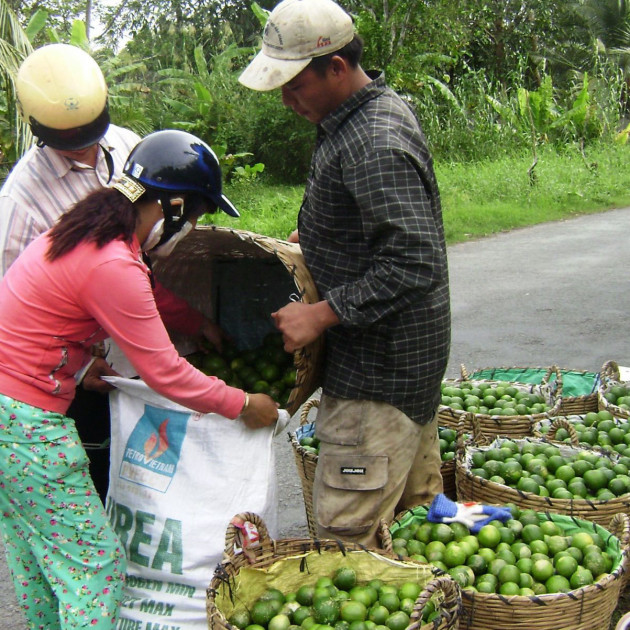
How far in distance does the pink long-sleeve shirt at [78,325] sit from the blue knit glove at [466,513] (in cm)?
85

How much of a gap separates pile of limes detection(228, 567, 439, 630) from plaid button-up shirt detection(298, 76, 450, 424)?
1.92ft

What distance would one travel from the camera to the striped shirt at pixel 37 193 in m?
2.93

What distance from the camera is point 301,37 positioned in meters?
2.57

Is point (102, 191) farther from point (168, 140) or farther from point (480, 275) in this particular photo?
point (480, 275)

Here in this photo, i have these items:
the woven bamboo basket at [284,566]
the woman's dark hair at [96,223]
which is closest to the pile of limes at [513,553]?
the woven bamboo basket at [284,566]

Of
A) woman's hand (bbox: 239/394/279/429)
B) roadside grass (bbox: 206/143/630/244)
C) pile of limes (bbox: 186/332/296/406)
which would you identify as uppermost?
woman's hand (bbox: 239/394/279/429)

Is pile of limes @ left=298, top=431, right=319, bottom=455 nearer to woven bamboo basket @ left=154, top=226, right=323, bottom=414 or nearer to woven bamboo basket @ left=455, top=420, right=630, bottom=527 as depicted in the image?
woven bamboo basket @ left=154, top=226, right=323, bottom=414

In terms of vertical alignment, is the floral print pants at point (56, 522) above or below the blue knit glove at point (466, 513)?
above

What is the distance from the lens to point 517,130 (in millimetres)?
17203

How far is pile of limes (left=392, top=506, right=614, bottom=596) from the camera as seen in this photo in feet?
9.13

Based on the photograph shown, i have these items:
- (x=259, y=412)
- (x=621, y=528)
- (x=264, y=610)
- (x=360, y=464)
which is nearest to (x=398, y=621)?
(x=264, y=610)

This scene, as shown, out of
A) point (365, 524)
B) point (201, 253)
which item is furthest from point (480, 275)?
point (365, 524)

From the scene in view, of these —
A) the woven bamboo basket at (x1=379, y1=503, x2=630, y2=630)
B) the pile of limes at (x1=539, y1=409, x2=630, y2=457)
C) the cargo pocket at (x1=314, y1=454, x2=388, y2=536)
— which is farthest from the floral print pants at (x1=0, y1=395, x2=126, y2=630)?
the pile of limes at (x1=539, y1=409, x2=630, y2=457)

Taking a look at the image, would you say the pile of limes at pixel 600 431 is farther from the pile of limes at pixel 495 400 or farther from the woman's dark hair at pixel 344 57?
the woman's dark hair at pixel 344 57
